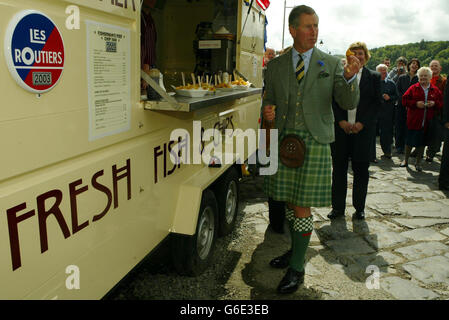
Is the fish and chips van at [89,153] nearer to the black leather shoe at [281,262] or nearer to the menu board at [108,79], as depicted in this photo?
the menu board at [108,79]

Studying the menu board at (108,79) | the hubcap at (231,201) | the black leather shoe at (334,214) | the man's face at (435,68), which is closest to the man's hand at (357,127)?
the black leather shoe at (334,214)

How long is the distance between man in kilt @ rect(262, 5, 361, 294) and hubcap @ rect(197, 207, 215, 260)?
0.68 metres

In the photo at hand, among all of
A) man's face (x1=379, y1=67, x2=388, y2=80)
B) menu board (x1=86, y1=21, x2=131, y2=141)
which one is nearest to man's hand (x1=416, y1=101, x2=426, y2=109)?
man's face (x1=379, y1=67, x2=388, y2=80)

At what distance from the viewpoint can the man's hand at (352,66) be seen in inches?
107

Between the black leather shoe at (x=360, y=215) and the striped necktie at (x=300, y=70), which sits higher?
the striped necktie at (x=300, y=70)

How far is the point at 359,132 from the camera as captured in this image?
14.8 feet

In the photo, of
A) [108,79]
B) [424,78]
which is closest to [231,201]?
[108,79]

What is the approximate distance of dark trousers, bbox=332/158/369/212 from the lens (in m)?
4.64

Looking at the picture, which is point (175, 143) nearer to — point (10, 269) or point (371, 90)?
point (10, 269)

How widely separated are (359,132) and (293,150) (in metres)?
1.87

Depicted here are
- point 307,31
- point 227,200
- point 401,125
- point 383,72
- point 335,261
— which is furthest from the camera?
point 401,125

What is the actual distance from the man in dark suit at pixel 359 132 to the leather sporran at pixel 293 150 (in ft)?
5.67

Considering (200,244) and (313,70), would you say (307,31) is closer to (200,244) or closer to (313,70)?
(313,70)

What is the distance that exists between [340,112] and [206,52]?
5.98ft
